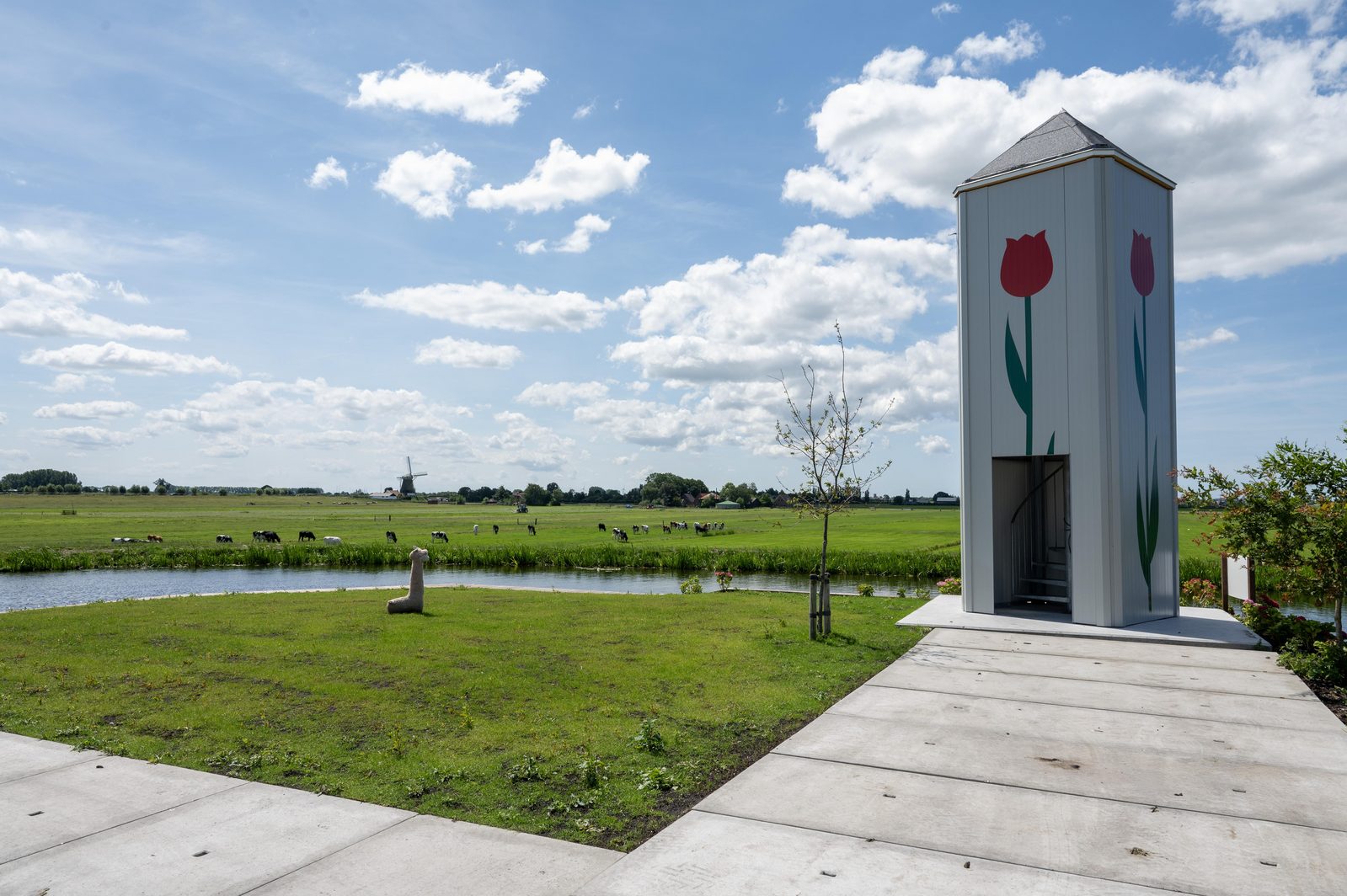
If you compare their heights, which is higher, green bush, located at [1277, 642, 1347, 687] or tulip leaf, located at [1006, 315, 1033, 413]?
tulip leaf, located at [1006, 315, 1033, 413]

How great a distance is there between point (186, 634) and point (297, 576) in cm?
1990

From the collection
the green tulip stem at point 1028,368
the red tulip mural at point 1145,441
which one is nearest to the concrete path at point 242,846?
the green tulip stem at point 1028,368

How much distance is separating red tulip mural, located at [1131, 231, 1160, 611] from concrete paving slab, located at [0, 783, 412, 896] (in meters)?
11.9

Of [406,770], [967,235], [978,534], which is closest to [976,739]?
[406,770]

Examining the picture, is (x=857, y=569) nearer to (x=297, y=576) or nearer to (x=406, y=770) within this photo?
(x=297, y=576)

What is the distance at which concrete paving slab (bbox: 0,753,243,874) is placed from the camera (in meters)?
4.84

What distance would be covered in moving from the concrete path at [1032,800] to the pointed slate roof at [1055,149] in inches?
311

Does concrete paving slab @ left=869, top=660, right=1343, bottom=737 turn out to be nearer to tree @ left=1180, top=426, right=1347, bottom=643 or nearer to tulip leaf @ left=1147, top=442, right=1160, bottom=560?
tree @ left=1180, top=426, right=1347, bottom=643

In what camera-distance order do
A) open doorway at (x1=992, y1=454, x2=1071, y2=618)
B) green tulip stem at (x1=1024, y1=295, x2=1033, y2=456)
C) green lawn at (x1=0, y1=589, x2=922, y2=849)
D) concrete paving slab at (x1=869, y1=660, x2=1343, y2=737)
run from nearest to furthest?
green lawn at (x1=0, y1=589, x2=922, y2=849) < concrete paving slab at (x1=869, y1=660, x2=1343, y2=737) < green tulip stem at (x1=1024, y1=295, x2=1033, y2=456) < open doorway at (x1=992, y1=454, x2=1071, y2=618)

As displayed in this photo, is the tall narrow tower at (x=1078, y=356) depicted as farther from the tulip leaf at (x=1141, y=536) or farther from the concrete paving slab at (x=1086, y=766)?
the concrete paving slab at (x=1086, y=766)

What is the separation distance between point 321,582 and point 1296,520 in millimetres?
27512

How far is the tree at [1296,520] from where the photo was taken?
8992 mm

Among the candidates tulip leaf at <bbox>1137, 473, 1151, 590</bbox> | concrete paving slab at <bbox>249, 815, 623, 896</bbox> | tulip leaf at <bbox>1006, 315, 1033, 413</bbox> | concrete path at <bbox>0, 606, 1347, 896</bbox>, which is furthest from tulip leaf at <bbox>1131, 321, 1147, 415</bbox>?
concrete paving slab at <bbox>249, 815, 623, 896</bbox>

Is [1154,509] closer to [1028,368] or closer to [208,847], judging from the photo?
[1028,368]
